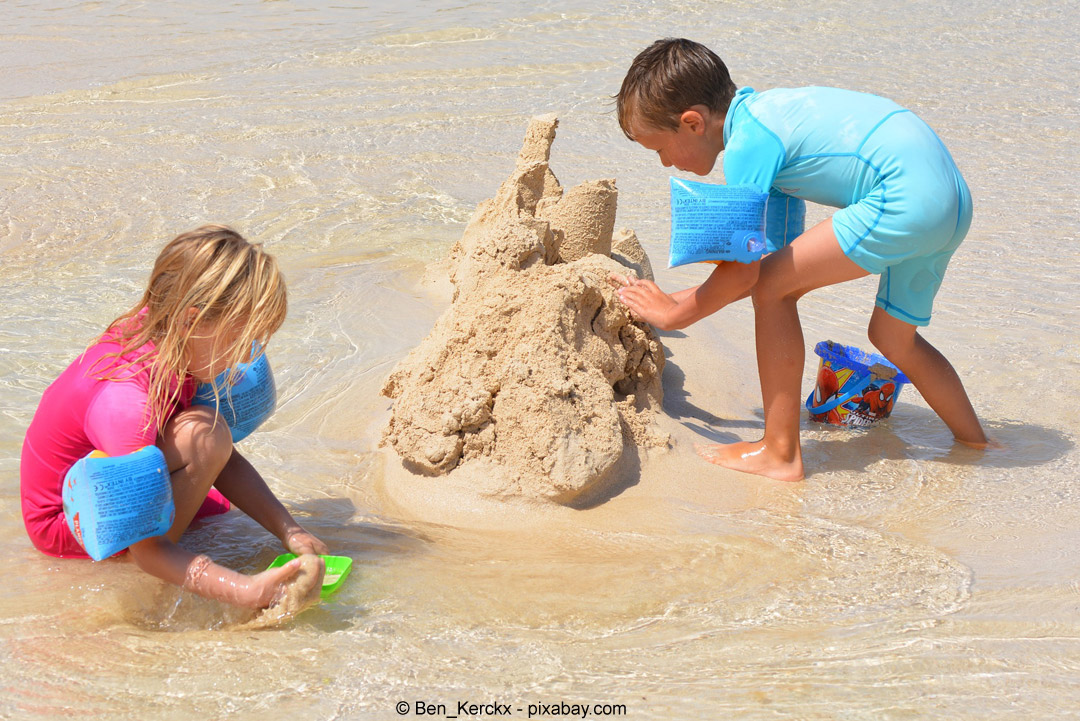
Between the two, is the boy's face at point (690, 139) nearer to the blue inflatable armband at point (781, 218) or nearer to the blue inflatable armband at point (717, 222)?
the blue inflatable armband at point (717, 222)

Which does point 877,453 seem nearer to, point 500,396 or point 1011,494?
point 1011,494

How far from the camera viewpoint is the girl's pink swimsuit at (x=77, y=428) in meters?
2.15

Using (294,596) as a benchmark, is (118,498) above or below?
above

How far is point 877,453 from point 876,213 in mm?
833

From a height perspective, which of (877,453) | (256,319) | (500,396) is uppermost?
(256,319)

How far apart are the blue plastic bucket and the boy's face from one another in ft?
3.04

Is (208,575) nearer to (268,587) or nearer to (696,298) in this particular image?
(268,587)

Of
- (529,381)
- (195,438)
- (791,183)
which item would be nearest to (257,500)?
(195,438)

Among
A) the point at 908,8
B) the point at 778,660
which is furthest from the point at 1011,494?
the point at 908,8

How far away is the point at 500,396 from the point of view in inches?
113

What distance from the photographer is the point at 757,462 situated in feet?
9.77

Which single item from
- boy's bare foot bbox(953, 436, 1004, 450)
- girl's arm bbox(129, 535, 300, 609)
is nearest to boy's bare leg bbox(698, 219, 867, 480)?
boy's bare foot bbox(953, 436, 1004, 450)

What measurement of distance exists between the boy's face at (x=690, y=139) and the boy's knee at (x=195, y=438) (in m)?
1.42

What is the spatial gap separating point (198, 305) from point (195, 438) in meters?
0.31
